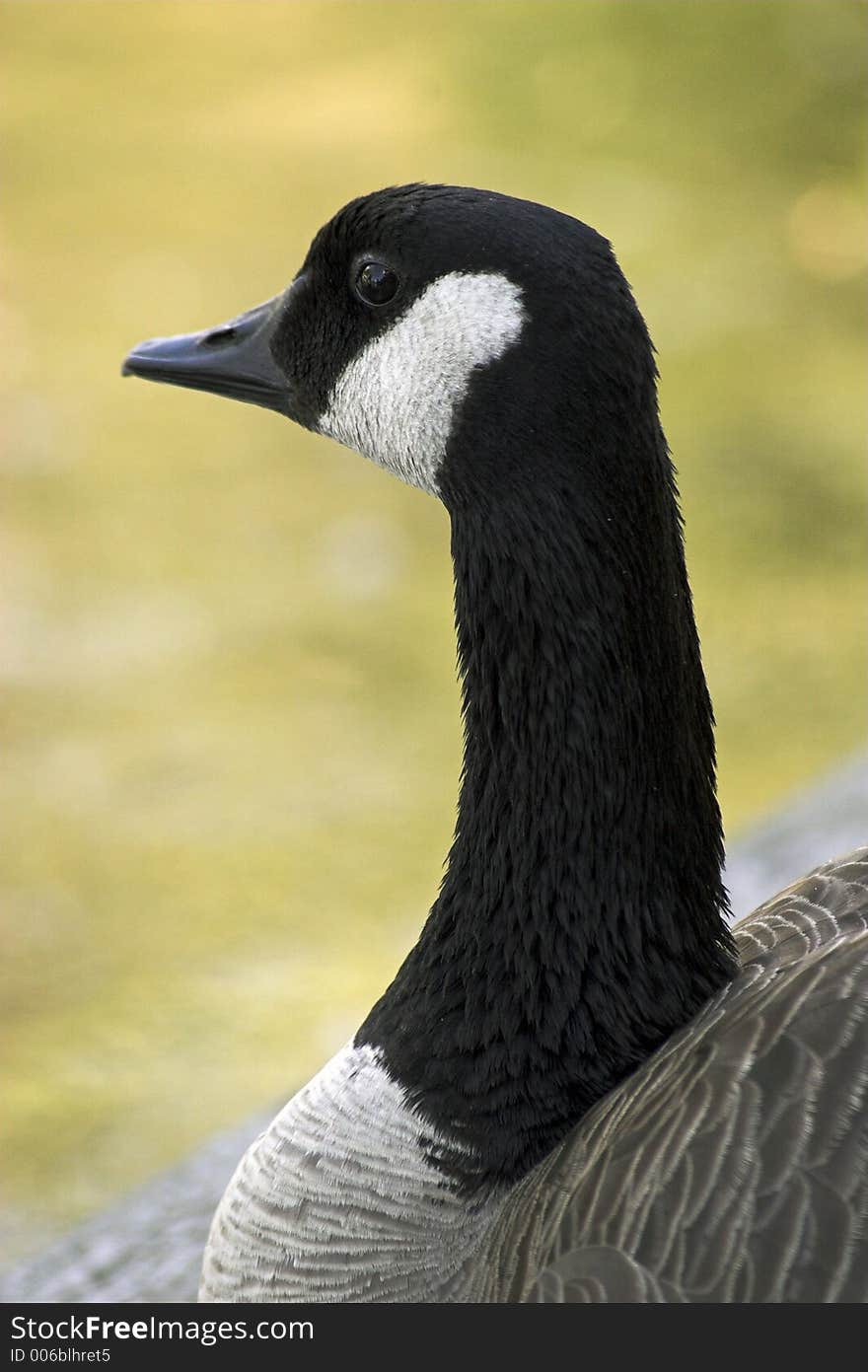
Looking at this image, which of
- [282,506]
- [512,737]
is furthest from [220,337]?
[282,506]

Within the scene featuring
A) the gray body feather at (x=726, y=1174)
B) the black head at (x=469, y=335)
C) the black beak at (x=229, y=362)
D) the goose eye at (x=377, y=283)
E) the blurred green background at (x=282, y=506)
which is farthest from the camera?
the blurred green background at (x=282, y=506)

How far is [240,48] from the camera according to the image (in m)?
10.2

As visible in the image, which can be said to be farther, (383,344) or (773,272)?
(773,272)

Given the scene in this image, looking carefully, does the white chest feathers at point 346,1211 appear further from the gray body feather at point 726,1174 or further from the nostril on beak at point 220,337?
the nostril on beak at point 220,337

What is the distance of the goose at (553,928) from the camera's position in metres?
1.82

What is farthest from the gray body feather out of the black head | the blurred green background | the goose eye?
the blurred green background

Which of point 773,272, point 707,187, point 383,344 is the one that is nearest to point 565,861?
point 383,344

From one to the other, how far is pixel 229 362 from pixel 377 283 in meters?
0.31

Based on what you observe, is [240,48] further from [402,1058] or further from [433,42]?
[402,1058]

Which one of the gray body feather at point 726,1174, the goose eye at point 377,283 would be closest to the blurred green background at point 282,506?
the gray body feather at point 726,1174

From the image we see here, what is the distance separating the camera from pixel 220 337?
233 cm

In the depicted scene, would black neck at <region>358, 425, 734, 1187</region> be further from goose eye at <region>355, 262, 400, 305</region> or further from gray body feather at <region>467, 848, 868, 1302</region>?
goose eye at <region>355, 262, 400, 305</region>

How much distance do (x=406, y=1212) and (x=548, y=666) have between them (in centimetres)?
65

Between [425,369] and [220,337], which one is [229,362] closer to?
[220,337]
